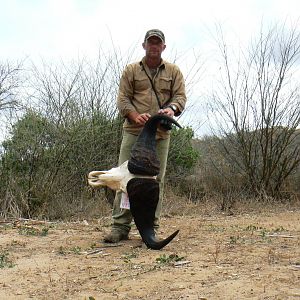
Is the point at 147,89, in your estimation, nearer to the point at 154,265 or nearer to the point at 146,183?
the point at 146,183

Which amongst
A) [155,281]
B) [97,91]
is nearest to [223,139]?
[97,91]

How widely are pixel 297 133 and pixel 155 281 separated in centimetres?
909

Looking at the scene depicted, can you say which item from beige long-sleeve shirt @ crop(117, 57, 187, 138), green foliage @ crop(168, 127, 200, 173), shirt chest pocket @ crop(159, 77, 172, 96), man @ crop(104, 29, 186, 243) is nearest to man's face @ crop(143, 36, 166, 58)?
man @ crop(104, 29, 186, 243)

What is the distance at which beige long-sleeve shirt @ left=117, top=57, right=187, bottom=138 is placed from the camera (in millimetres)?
5508

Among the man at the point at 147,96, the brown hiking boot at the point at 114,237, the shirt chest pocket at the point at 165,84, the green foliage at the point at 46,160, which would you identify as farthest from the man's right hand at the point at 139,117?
the green foliage at the point at 46,160

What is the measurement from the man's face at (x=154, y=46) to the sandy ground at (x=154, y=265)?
1873 millimetres

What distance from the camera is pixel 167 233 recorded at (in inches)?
253

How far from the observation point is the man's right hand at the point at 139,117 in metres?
5.23

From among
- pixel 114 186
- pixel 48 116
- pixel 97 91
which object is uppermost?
pixel 97 91

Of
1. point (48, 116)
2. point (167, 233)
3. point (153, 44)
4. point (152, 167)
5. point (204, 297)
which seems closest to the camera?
point (204, 297)

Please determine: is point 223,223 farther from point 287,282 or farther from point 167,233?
point 287,282

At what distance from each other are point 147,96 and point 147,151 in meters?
0.73

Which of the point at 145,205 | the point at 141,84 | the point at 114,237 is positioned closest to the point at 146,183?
the point at 145,205

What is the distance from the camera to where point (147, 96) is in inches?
217
